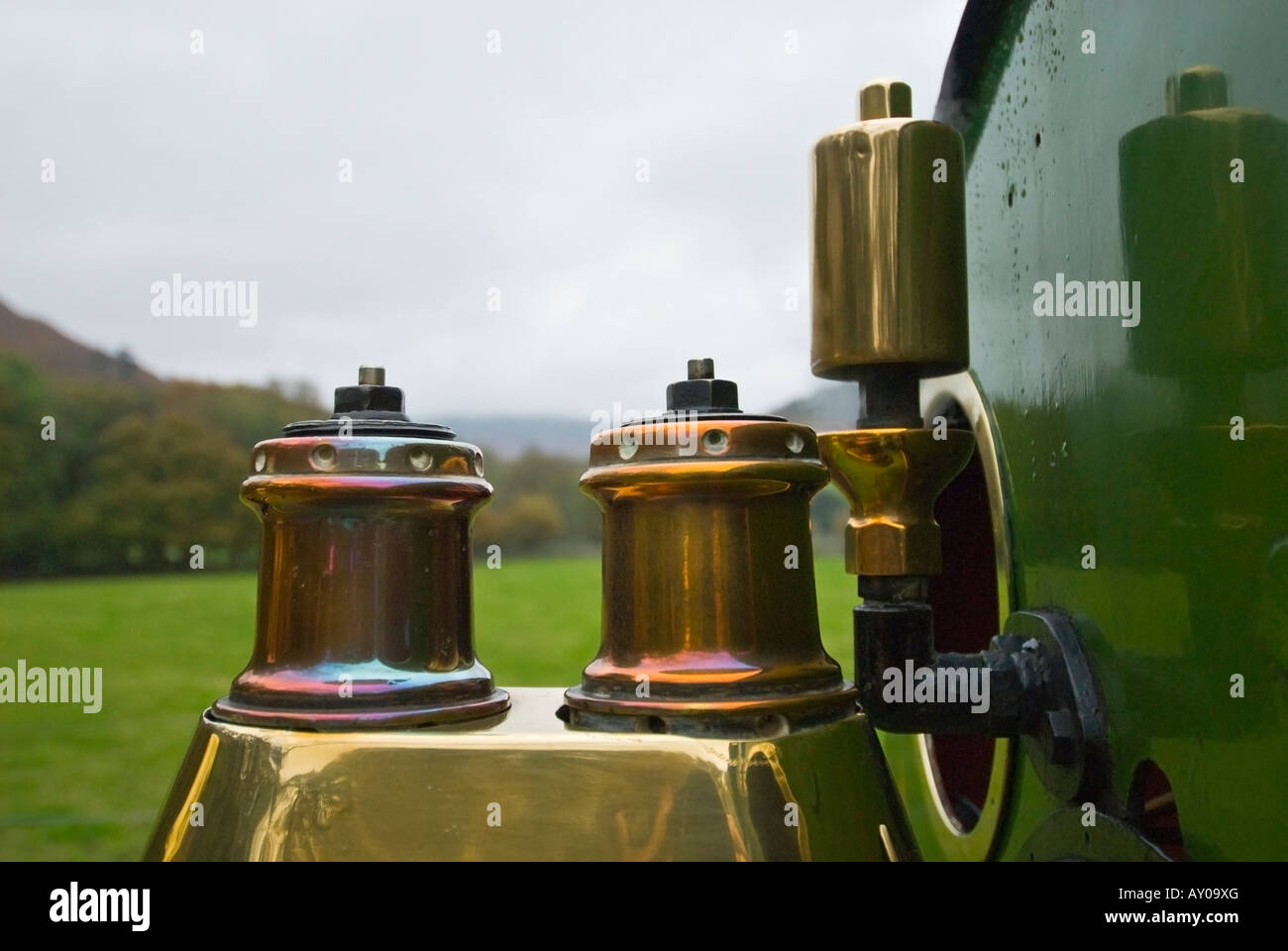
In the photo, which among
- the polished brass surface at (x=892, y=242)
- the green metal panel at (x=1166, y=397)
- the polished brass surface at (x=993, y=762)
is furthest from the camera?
the polished brass surface at (x=993, y=762)

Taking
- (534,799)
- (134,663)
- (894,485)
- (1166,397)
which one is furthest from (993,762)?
(134,663)

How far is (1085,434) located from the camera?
2.87 feet

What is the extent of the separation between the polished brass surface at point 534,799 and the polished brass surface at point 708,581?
3cm

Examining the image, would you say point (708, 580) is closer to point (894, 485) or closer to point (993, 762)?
point (894, 485)

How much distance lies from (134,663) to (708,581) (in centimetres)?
1081

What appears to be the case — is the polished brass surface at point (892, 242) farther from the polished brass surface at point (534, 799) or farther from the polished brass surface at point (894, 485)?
the polished brass surface at point (534, 799)

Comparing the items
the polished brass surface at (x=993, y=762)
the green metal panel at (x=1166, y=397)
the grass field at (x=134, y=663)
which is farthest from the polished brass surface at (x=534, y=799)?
the grass field at (x=134, y=663)

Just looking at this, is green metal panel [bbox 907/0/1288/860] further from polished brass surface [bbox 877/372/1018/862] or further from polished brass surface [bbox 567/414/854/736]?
polished brass surface [bbox 567/414/854/736]

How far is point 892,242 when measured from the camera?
0.80 metres

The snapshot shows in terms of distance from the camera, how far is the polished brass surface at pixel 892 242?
2.61 feet

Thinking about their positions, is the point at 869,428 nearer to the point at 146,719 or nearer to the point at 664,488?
the point at 664,488
